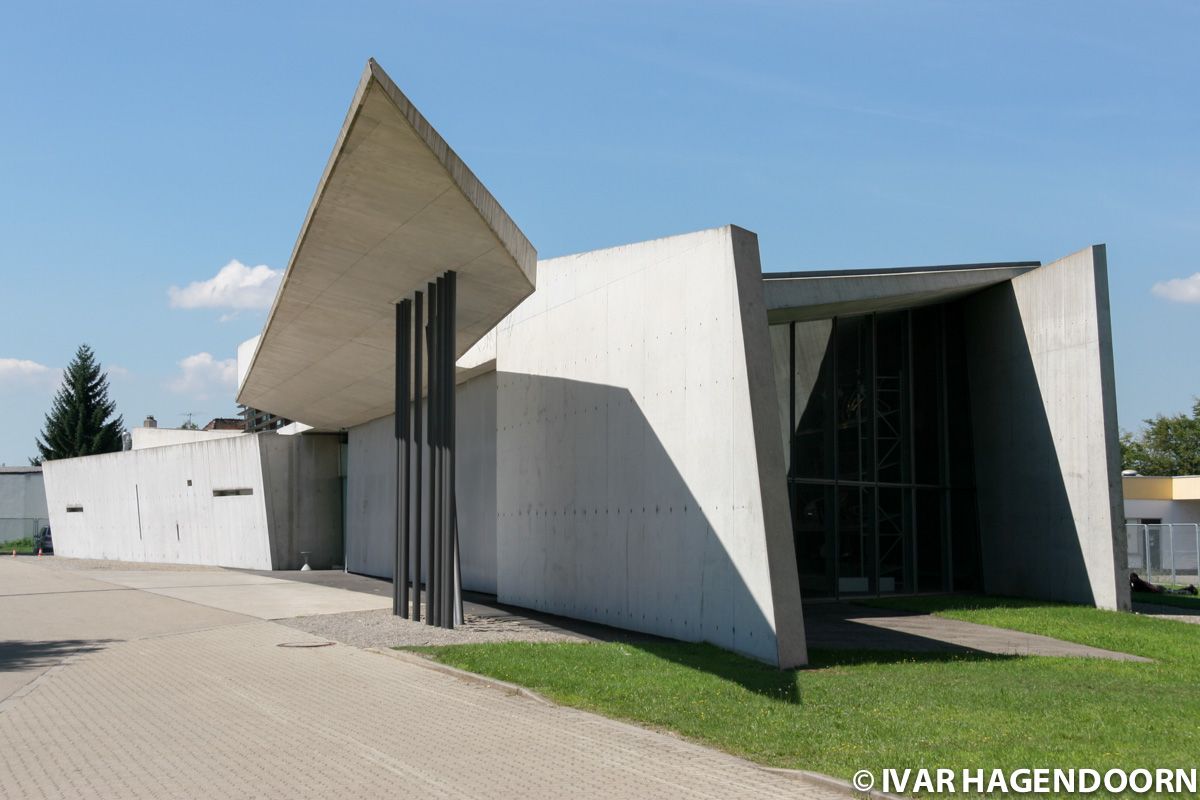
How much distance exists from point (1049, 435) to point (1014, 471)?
4.12ft

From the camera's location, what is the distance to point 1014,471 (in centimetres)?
2220

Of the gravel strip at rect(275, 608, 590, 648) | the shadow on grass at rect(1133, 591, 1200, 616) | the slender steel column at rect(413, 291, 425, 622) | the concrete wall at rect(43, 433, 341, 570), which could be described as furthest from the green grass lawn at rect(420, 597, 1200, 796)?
the concrete wall at rect(43, 433, 341, 570)

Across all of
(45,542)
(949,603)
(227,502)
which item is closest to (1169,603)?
(949,603)

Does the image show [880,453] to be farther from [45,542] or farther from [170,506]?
[45,542]

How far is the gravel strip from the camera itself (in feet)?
49.2

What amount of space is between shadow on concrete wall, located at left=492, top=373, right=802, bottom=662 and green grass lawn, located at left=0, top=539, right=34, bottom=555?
39.8 meters

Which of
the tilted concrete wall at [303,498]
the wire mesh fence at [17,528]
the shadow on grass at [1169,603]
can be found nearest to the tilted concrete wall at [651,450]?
the shadow on grass at [1169,603]

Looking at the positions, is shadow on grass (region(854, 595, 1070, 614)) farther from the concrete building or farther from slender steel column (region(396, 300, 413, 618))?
slender steel column (region(396, 300, 413, 618))

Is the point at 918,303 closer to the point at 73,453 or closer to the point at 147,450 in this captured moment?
the point at 147,450

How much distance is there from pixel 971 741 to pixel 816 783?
5.06 ft

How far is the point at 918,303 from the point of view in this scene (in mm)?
23031

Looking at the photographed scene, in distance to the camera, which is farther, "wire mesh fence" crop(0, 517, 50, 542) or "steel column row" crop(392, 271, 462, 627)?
"wire mesh fence" crop(0, 517, 50, 542)

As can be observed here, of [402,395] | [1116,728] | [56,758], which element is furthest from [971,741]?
[402,395]

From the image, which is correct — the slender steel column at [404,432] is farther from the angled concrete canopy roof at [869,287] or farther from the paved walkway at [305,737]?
the angled concrete canopy roof at [869,287]
